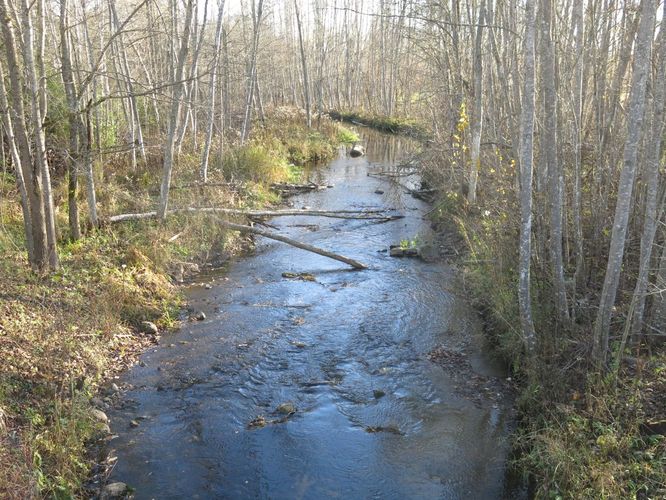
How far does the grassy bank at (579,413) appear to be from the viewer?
423 cm

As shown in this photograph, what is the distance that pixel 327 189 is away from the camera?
17094 millimetres

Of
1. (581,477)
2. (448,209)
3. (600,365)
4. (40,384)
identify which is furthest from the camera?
(448,209)

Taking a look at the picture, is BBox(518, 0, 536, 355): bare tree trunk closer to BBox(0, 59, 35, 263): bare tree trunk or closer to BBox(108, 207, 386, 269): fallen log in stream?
BBox(108, 207, 386, 269): fallen log in stream

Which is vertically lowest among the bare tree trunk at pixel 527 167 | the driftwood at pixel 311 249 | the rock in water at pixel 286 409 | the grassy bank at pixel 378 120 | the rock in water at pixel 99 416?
the rock in water at pixel 286 409

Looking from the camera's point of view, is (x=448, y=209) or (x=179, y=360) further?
(x=448, y=209)

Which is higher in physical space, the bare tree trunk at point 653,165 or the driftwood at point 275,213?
the bare tree trunk at point 653,165

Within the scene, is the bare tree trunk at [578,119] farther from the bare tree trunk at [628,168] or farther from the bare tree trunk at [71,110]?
the bare tree trunk at [71,110]

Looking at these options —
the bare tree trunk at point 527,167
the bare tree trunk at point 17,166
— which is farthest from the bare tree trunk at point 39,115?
the bare tree trunk at point 527,167

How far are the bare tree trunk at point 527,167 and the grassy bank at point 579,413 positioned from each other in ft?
0.79

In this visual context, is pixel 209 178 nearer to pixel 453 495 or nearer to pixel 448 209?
pixel 448 209

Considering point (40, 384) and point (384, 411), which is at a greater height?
point (40, 384)

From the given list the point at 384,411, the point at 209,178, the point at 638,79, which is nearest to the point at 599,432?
the point at 384,411

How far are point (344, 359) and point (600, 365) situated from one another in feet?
9.91

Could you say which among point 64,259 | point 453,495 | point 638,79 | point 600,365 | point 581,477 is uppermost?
point 638,79
